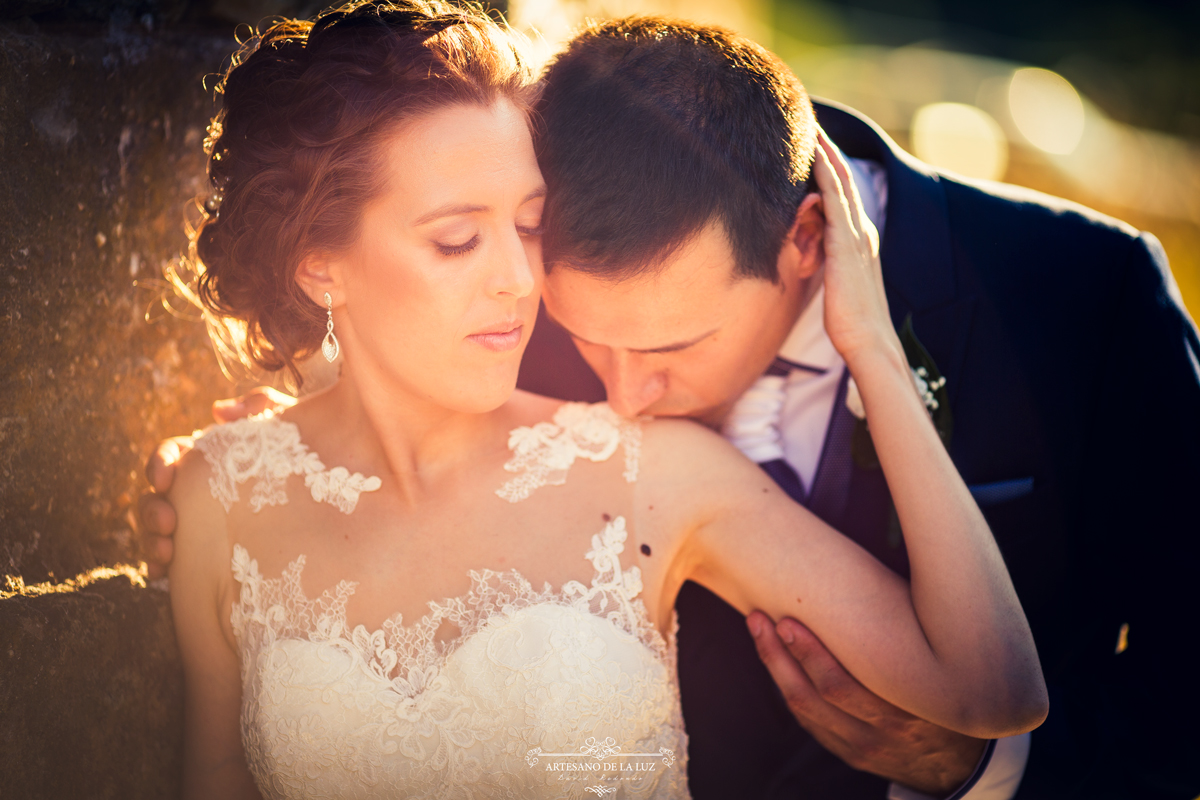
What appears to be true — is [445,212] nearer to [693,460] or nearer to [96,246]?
[693,460]

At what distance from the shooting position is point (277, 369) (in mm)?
2412

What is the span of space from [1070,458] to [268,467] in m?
2.52

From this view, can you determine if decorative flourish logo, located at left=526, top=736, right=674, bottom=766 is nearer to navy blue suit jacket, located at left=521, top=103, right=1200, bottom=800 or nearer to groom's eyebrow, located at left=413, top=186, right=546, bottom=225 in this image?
navy blue suit jacket, located at left=521, top=103, right=1200, bottom=800

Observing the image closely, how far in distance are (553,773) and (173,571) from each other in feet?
4.34

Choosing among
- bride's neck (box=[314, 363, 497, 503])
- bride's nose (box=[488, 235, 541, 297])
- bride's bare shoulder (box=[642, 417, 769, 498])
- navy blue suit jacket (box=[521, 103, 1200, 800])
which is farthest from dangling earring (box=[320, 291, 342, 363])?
navy blue suit jacket (box=[521, 103, 1200, 800])

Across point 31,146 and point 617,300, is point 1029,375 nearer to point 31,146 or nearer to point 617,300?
point 617,300

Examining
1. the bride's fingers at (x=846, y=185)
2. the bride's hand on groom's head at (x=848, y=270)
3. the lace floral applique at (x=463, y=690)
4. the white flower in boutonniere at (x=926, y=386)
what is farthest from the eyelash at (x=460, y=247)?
the white flower in boutonniere at (x=926, y=386)

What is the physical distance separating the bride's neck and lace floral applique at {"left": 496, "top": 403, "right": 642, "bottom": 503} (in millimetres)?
130

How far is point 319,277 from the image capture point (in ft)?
6.88

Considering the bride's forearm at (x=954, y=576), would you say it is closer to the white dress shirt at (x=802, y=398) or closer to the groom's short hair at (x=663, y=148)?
the white dress shirt at (x=802, y=398)

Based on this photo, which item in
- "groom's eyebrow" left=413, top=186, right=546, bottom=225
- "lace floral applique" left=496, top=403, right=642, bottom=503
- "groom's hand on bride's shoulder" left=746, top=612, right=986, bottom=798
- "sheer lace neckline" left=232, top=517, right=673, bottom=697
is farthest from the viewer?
"lace floral applique" left=496, top=403, right=642, bottom=503

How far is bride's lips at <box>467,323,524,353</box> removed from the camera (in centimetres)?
197

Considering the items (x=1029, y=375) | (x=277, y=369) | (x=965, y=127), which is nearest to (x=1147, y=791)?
(x=1029, y=375)

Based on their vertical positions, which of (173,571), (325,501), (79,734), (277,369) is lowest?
(79,734)
